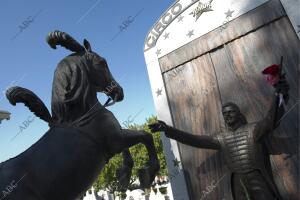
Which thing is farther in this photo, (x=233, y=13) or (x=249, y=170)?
(x=233, y=13)

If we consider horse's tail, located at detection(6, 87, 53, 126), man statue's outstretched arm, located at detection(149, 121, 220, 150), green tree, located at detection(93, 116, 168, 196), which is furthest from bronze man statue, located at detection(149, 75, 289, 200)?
green tree, located at detection(93, 116, 168, 196)

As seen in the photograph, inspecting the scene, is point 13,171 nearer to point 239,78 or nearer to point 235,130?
point 235,130

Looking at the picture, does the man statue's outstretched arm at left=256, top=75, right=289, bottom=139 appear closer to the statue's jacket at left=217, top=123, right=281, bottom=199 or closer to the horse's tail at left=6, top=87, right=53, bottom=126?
the statue's jacket at left=217, top=123, right=281, bottom=199

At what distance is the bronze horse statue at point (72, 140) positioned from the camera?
11.3 ft

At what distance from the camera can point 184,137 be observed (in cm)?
484

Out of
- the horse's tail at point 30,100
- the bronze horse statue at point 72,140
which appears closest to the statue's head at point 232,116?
the bronze horse statue at point 72,140

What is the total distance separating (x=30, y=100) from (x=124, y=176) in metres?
1.40

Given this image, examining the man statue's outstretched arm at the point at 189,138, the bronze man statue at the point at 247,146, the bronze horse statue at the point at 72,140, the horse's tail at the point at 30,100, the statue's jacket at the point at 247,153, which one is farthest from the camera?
the man statue's outstretched arm at the point at 189,138

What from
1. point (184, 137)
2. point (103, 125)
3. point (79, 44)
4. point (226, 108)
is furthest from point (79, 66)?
point (226, 108)

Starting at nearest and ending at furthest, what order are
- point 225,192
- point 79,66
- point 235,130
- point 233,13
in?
point 79,66, point 235,130, point 225,192, point 233,13

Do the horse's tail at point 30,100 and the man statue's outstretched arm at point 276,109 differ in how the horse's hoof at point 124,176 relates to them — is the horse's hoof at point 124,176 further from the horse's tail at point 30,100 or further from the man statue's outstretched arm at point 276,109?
the man statue's outstretched arm at point 276,109

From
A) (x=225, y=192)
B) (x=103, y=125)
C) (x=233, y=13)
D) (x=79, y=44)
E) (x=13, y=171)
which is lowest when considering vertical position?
(x=225, y=192)

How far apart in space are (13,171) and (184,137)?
2.36 meters

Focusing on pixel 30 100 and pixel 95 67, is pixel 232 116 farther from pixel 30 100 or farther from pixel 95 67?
pixel 30 100
